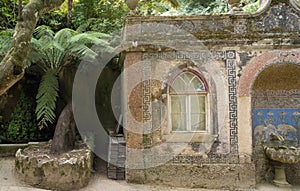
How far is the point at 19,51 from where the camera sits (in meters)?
3.92

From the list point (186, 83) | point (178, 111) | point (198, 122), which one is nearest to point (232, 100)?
point (198, 122)

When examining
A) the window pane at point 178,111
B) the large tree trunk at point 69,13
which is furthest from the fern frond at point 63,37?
the window pane at point 178,111

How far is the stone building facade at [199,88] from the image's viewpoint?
6250 mm

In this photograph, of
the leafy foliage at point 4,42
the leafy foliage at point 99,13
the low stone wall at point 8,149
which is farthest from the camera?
the leafy foliage at point 99,13

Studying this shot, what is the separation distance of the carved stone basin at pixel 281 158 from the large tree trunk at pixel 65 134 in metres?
5.01

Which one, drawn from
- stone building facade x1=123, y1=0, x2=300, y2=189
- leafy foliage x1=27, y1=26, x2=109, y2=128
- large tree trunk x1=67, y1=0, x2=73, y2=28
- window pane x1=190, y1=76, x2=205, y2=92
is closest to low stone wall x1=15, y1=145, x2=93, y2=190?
stone building facade x1=123, y1=0, x2=300, y2=189

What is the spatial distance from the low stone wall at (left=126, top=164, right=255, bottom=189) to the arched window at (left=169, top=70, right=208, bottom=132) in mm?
916

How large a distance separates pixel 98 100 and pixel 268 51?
5.89 meters

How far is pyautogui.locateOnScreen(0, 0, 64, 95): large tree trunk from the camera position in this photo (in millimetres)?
3822

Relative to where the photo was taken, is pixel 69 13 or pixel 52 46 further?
pixel 69 13

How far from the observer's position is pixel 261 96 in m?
7.04

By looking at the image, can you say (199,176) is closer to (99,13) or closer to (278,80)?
(278,80)

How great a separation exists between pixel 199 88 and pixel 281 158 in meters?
2.47

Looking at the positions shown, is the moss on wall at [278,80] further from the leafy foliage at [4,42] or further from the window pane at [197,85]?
the leafy foliage at [4,42]
